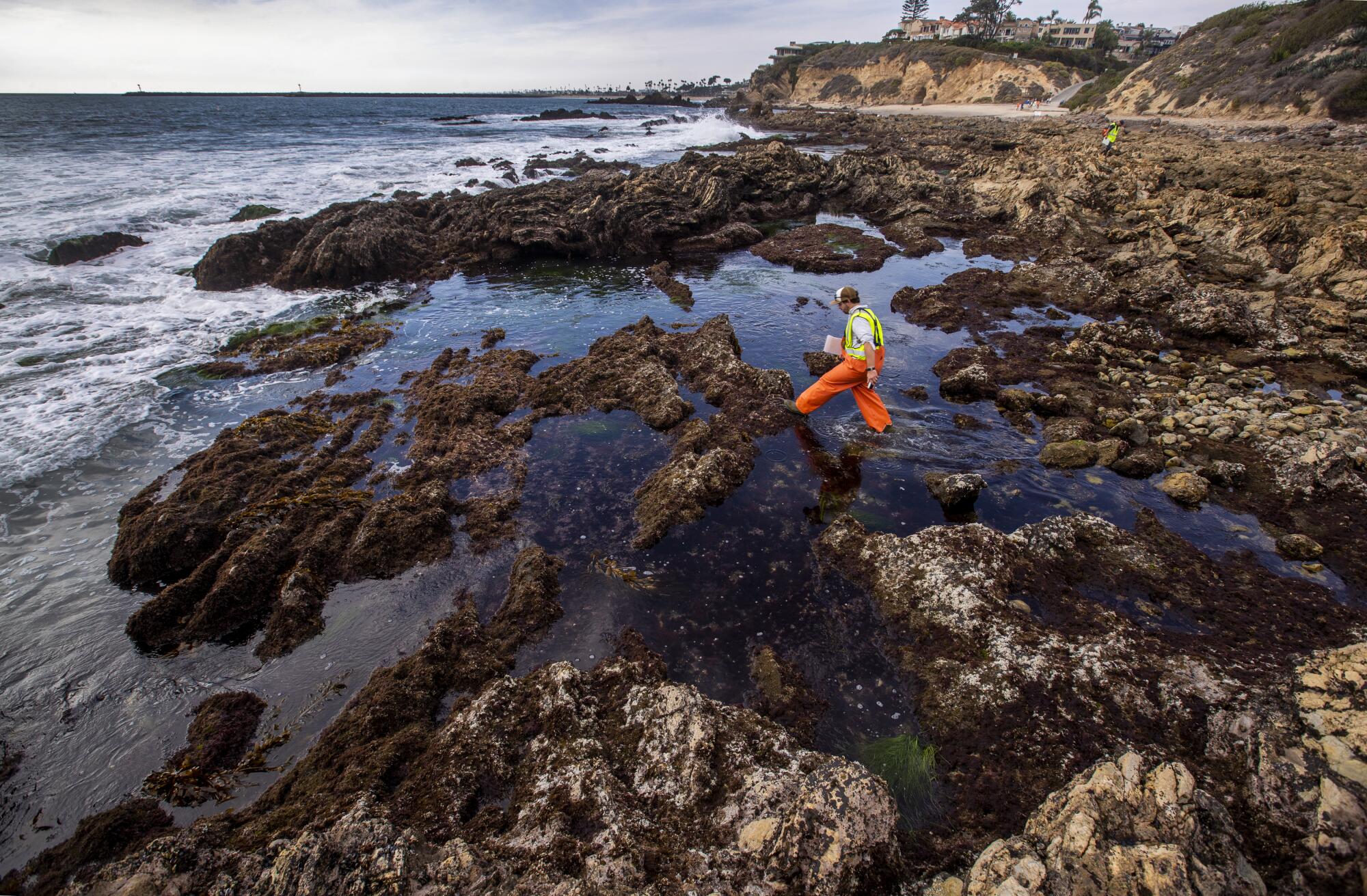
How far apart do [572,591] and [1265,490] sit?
9.46m

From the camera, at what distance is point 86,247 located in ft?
61.1

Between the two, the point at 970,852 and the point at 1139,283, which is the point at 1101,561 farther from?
the point at 1139,283

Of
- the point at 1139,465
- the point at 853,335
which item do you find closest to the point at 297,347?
the point at 853,335

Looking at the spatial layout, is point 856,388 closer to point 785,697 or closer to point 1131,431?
point 1131,431

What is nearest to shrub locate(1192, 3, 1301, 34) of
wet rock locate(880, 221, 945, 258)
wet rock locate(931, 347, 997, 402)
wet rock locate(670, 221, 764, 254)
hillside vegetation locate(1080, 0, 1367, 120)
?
hillside vegetation locate(1080, 0, 1367, 120)

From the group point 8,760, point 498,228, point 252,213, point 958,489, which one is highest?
point 252,213

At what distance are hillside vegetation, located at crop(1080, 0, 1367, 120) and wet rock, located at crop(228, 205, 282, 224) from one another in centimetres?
5570

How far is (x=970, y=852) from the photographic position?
3.85m

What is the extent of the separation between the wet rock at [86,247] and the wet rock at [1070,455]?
2868 cm

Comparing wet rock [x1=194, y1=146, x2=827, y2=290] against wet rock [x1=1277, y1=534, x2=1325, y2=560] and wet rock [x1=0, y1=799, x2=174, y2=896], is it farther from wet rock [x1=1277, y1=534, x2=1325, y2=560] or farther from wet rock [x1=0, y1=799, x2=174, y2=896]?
wet rock [x1=1277, y1=534, x2=1325, y2=560]

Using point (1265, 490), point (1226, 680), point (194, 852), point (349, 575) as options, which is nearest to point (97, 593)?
point (349, 575)

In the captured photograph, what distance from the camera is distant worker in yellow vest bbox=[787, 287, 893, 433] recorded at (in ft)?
28.5

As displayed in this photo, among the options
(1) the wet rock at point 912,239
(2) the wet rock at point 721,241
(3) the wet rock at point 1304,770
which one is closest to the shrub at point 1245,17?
(1) the wet rock at point 912,239

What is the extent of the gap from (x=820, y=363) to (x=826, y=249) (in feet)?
33.9
